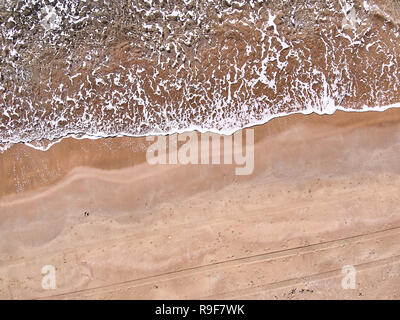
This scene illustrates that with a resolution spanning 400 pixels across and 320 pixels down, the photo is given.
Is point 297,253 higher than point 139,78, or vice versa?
point 139,78

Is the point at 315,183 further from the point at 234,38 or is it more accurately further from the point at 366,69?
the point at 234,38

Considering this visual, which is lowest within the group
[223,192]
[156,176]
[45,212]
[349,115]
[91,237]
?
[91,237]

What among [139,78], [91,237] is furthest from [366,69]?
[91,237]

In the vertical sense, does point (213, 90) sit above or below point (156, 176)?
above

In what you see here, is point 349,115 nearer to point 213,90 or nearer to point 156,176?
point 213,90

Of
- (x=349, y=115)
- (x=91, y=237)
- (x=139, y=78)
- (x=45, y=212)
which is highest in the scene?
(x=139, y=78)
